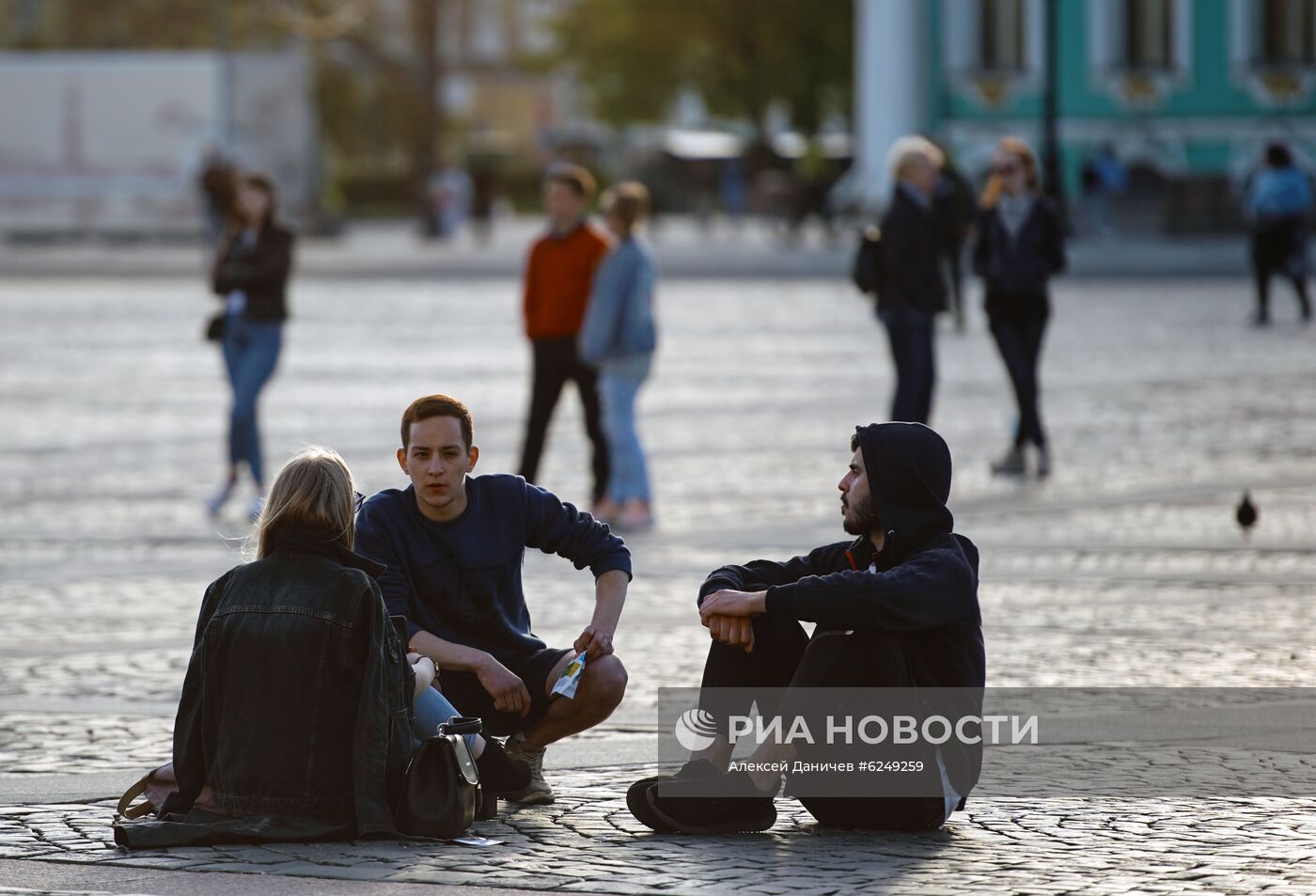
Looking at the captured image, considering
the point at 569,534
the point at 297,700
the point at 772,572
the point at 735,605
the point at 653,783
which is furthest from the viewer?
the point at 569,534

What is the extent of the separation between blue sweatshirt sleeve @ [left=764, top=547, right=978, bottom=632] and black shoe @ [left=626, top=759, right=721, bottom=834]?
1.42 ft

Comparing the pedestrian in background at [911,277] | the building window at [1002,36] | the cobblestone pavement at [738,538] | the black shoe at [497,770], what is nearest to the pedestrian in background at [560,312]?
the cobblestone pavement at [738,538]

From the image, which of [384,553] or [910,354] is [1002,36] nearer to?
[910,354]

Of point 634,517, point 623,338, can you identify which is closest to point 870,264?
point 623,338

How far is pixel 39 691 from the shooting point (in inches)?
303

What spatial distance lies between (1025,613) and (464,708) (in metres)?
3.38

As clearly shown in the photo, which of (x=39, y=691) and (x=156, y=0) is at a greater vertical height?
(x=156, y=0)

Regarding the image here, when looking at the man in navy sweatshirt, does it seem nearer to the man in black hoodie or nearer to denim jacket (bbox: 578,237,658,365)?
the man in black hoodie

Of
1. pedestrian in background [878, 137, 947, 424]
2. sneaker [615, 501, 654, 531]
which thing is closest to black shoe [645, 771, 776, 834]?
sneaker [615, 501, 654, 531]

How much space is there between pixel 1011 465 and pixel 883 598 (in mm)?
7756

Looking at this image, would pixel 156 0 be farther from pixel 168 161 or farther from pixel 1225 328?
pixel 1225 328

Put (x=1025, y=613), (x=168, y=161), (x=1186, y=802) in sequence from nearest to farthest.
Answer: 1. (x=1186, y=802)
2. (x=1025, y=613)
3. (x=168, y=161)

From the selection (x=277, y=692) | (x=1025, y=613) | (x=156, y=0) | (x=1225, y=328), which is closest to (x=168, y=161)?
(x=156, y=0)

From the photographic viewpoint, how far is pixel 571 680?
20.0 ft
